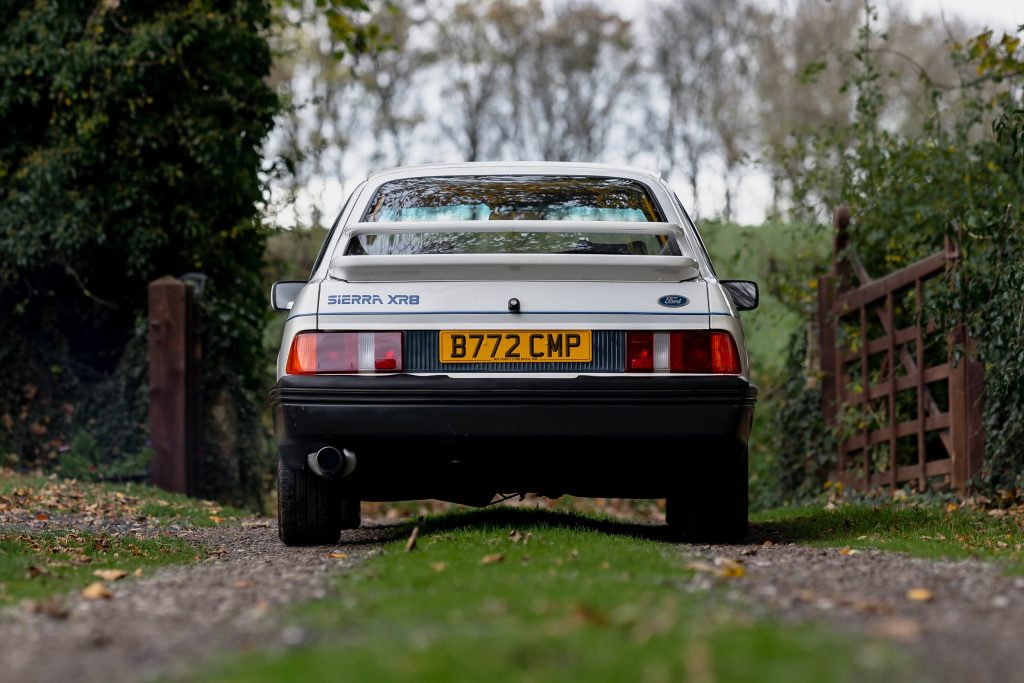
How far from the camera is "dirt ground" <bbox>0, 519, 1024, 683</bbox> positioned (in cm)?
314

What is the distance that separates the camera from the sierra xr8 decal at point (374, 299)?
5602 mm

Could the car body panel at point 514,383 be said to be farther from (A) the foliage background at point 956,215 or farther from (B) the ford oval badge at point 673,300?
(A) the foliage background at point 956,215

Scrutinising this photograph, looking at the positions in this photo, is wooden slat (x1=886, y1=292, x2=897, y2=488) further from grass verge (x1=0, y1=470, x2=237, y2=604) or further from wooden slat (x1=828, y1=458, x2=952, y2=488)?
grass verge (x1=0, y1=470, x2=237, y2=604)

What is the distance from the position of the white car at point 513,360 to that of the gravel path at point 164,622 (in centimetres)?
62

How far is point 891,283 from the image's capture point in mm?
9922

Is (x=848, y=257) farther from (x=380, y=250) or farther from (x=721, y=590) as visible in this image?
(x=721, y=590)

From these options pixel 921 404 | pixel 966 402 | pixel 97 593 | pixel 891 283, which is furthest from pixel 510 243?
pixel 891 283

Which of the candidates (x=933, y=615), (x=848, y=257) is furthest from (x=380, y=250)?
(x=848, y=257)

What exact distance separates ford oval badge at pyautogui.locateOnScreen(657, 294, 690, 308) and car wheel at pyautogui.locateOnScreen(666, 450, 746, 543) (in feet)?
2.78

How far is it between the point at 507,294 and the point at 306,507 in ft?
4.76

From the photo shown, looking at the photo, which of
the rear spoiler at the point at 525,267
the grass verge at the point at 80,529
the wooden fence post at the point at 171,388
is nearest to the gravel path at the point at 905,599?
the rear spoiler at the point at 525,267

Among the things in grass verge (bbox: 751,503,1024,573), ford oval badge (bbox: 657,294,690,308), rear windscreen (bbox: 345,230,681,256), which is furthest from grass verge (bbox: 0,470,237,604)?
grass verge (bbox: 751,503,1024,573)

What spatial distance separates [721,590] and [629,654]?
1276 mm

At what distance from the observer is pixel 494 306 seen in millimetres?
5586
